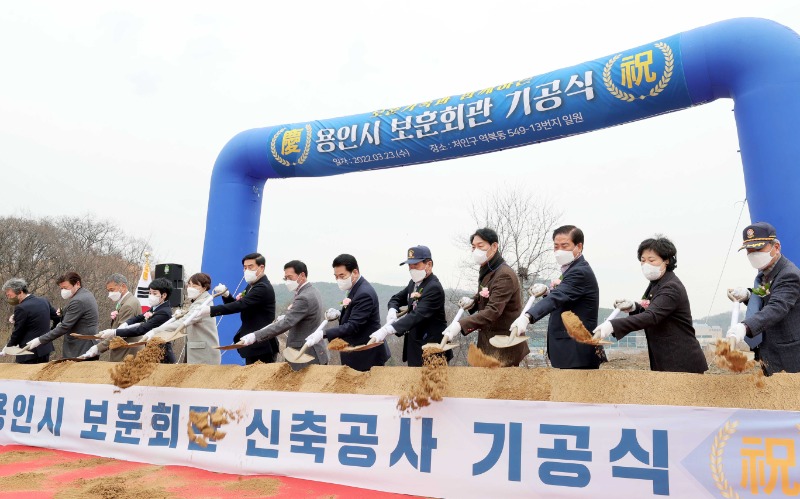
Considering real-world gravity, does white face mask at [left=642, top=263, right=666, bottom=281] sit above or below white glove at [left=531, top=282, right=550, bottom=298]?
above

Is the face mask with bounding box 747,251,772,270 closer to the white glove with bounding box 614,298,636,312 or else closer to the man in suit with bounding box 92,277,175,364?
the white glove with bounding box 614,298,636,312


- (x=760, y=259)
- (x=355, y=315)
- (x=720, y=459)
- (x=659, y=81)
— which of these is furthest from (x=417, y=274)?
(x=659, y=81)

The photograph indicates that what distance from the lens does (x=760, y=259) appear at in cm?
294

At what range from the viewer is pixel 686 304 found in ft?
9.40

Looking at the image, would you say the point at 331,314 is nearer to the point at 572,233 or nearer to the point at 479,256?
the point at 479,256

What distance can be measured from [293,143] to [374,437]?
5.20 m

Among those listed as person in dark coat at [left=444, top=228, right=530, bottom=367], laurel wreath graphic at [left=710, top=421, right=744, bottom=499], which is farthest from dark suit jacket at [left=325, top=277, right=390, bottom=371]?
laurel wreath graphic at [left=710, top=421, right=744, bottom=499]

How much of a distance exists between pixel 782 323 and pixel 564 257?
1061mm

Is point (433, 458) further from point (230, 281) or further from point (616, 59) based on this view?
point (230, 281)

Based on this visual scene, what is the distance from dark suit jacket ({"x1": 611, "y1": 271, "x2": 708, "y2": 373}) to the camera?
279 cm

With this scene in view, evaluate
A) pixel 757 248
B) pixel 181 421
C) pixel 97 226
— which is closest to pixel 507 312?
pixel 757 248

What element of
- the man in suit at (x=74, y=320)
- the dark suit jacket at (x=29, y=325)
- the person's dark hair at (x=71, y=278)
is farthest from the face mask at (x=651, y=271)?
the dark suit jacket at (x=29, y=325)

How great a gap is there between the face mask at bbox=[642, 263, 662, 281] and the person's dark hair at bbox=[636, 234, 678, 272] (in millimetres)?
52

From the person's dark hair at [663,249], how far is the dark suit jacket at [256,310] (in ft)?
8.50
